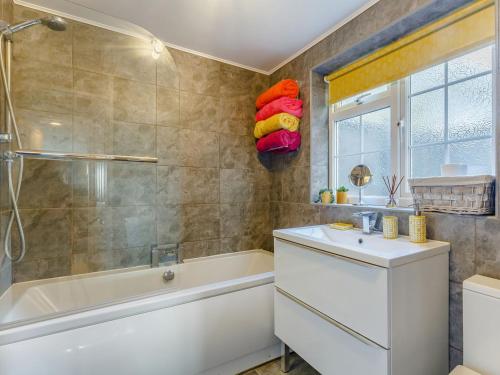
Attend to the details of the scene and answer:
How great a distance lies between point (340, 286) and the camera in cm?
103

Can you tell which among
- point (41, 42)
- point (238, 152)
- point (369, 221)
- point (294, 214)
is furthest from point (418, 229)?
point (41, 42)

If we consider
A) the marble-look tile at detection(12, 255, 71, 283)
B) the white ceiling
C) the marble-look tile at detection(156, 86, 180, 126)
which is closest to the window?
the white ceiling

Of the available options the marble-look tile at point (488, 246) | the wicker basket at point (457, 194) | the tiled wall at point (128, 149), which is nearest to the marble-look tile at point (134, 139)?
the tiled wall at point (128, 149)

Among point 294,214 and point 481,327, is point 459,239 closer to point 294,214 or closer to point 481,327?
point 481,327

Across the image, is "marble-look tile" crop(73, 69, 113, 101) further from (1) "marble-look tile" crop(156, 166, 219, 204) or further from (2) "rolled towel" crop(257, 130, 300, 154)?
(2) "rolled towel" crop(257, 130, 300, 154)

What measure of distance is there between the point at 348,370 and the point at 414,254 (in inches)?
22.1

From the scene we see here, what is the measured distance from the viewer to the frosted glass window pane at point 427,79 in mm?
1337

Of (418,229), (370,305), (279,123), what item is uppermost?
(279,123)

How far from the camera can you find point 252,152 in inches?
91.0

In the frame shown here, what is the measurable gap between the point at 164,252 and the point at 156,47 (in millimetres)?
1533

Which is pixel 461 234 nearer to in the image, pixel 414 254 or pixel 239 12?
pixel 414 254

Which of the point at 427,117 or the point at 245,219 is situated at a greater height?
the point at 427,117

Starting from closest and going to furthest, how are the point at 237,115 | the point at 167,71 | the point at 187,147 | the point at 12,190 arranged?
the point at 12,190 → the point at 167,71 → the point at 187,147 → the point at 237,115

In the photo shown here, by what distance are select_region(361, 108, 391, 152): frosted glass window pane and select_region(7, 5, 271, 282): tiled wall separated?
97 centimetres
